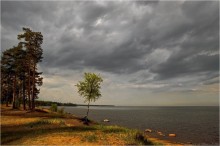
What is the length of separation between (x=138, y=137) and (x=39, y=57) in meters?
32.2

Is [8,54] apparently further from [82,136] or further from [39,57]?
[82,136]

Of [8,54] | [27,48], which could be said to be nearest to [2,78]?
[8,54]

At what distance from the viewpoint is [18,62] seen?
48.5 m

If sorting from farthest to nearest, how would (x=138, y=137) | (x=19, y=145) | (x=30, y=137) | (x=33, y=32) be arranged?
(x=33, y=32) → (x=138, y=137) → (x=30, y=137) → (x=19, y=145)

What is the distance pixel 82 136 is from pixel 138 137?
565 centimetres

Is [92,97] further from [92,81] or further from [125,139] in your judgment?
[125,139]

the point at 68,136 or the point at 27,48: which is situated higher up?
the point at 27,48

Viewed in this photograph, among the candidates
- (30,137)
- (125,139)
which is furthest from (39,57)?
(125,139)

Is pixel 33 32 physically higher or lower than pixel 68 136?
higher

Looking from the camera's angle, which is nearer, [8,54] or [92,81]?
[92,81]

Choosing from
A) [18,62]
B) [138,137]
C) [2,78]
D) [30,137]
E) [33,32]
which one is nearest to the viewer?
[30,137]

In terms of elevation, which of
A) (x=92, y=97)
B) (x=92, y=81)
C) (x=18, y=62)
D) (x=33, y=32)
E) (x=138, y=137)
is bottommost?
(x=138, y=137)

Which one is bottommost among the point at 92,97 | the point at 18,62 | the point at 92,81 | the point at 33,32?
the point at 92,97

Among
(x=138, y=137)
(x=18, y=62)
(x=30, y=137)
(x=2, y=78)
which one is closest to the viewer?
(x=30, y=137)
